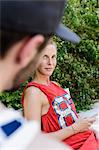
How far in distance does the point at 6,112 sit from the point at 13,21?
21 cm

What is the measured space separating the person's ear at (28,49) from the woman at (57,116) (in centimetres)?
195

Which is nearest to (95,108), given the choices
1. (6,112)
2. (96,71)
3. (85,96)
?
(85,96)

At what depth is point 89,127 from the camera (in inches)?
122

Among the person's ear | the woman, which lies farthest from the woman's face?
the person's ear

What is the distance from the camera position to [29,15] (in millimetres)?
946

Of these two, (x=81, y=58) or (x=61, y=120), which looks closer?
(x=61, y=120)

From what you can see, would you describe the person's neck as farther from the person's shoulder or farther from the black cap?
the black cap

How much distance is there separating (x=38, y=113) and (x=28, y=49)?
6.55 ft

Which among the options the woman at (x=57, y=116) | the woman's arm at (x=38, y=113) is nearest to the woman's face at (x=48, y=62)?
the woman at (x=57, y=116)

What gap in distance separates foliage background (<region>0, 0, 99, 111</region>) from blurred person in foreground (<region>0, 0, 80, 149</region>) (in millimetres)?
4457

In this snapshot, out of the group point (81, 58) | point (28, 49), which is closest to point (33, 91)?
point (28, 49)

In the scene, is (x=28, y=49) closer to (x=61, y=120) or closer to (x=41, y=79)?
(x=61, y=120)

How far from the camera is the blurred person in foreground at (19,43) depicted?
3.06ft

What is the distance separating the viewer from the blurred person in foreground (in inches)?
36.7
